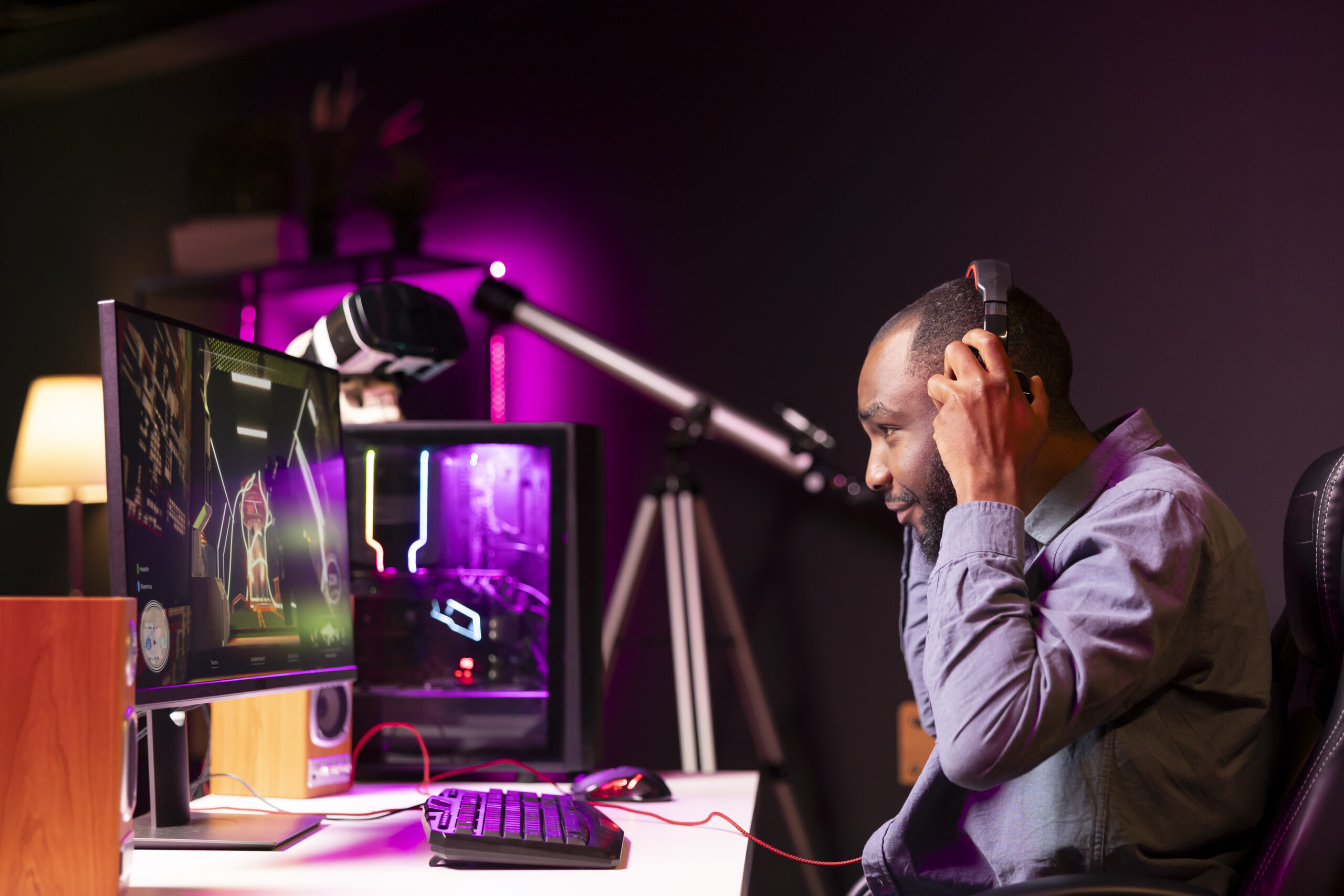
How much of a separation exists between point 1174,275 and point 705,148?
49.7 inches

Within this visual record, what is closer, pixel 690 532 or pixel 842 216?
pixel 690 532

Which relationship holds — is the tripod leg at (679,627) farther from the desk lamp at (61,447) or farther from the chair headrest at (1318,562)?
the chair headrest at (1318,562)

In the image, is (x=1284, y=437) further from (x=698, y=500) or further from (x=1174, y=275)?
(x=698, y=500)

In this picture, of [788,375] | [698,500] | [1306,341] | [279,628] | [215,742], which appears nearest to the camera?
[279,628]

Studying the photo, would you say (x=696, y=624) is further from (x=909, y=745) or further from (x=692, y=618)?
(x=909, y=745)

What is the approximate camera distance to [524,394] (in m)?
3.05

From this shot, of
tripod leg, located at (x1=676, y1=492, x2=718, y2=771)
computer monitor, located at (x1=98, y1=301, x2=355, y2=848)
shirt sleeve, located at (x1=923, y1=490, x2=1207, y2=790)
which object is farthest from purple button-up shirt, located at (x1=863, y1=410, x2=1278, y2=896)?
tripod leg, located at (x1=676, y1=492, x2=718, y2=771)

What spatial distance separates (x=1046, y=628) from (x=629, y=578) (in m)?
1.69

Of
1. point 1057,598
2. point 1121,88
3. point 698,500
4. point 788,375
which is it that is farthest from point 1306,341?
point 1057,598

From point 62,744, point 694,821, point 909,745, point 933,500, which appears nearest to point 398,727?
point 694,821

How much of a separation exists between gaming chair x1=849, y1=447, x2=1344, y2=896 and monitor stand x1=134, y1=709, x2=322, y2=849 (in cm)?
79

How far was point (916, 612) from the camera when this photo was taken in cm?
153

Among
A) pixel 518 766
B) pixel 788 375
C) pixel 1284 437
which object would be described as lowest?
pixel 518 766

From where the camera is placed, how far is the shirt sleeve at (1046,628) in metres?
0.98
